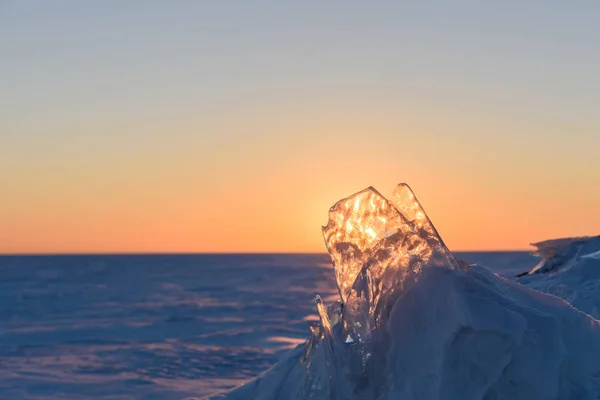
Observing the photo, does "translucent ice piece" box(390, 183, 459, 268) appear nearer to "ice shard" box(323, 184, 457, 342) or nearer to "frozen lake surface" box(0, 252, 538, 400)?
"ice shard" box(323, 184, 457, 342)

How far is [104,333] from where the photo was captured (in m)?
13.3

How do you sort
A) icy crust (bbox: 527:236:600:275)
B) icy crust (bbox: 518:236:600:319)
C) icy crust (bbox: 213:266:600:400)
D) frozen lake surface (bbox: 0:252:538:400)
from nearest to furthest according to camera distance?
1. icy crust (bbox: 213:266:600:400)
2. icy crust (bbox: 518:236:600:319)
3. icy crust (bbox: 527:236:600:275)
4. frozen lake surface (bbox: 0:252:538:400)

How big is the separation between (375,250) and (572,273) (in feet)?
9.36

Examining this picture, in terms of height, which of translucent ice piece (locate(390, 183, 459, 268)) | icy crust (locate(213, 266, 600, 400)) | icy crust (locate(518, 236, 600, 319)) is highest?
translucent ice piece (locate(390, 183, 459, 268))

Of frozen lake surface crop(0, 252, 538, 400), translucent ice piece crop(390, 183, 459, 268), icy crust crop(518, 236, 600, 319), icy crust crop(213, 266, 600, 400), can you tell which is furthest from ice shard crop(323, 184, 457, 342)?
frozen lake surface crop(0, 252, 538, 400)

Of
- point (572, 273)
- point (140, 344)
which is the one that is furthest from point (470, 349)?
point (140, 344)

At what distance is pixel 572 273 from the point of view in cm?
596

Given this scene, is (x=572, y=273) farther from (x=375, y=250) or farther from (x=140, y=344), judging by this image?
(x=140, y=344)

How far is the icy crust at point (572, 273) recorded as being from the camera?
5281mm

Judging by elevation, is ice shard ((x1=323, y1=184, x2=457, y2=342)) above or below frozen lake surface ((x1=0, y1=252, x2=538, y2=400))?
above

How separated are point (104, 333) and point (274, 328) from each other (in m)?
3.37

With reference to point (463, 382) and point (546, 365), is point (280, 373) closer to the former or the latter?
point (463, 382)

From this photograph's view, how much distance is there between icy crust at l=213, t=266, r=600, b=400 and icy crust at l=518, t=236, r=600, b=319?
1599 millimetres

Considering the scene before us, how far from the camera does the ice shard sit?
12.4 ft
